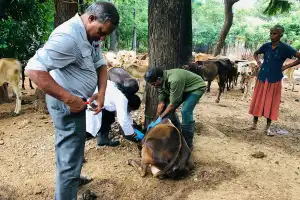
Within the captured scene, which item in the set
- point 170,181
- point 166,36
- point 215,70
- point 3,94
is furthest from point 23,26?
point 170,181

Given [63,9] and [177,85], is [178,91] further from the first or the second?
[63,9]

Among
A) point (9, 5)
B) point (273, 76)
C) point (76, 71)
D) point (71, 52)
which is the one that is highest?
point (9, 5)

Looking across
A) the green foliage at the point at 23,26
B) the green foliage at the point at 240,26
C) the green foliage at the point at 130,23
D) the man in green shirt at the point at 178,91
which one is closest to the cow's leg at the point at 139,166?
the man in green shirt at the point at 178,91

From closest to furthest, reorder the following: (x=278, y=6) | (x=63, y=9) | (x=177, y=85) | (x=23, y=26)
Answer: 1. (x=177, y=85)
2. (x=63, y=9)
3. (x=23, y=26)
4. (x=278, y=6)

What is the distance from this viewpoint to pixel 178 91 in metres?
4.04

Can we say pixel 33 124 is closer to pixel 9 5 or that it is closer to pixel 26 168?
pixel 26 168

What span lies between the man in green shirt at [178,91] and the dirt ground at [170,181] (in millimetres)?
575

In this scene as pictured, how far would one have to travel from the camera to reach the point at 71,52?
2244mm

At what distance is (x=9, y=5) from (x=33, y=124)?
312 centimetres

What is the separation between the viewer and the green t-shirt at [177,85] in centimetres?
404

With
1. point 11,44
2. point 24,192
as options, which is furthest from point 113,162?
point 11,44

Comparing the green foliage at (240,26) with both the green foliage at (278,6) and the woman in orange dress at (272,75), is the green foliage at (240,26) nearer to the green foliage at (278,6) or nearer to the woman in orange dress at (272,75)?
the green foliage at (278,6)

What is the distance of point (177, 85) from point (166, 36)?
3.12 ft

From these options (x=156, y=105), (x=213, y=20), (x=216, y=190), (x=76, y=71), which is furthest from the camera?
(x=213, y=20)
